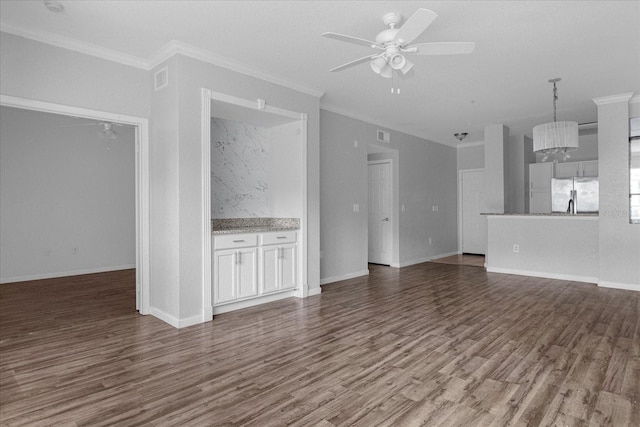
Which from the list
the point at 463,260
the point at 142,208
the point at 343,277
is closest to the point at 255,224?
the point at 142,208

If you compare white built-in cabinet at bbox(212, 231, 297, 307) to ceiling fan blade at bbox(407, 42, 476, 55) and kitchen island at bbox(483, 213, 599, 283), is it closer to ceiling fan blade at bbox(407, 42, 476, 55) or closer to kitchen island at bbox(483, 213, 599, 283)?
ceiling fan blade at bbox(407, 42, 476, 55)

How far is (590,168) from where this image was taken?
764cm

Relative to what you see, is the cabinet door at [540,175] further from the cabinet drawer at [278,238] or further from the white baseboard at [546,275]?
the cabinet drawer at [278,238]

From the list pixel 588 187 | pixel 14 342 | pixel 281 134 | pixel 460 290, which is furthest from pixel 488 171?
pixel 14 342

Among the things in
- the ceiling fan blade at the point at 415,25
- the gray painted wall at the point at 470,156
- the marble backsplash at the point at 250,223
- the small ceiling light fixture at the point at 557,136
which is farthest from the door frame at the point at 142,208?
the gray painted wall at the point at 470,156

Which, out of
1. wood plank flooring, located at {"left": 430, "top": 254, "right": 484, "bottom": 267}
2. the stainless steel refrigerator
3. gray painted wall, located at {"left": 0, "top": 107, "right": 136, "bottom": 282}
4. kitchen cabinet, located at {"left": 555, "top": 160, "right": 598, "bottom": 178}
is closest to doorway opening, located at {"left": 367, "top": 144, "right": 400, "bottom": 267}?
wood plank flooring, located at {"left": 430, "top": 254, "right": 484, "bottom": 267}

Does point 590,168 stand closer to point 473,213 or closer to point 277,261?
point 473,213

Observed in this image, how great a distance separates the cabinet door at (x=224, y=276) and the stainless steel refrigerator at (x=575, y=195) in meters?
6.93

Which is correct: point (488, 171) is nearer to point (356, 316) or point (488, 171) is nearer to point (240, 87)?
point (356, 316)

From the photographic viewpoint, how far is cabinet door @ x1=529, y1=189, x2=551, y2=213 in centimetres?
802

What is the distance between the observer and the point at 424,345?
125 inches

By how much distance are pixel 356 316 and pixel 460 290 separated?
1979mm

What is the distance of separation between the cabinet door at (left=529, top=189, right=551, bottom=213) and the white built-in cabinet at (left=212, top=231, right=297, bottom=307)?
6.02 m

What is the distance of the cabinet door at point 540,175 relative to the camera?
26.2 ft
